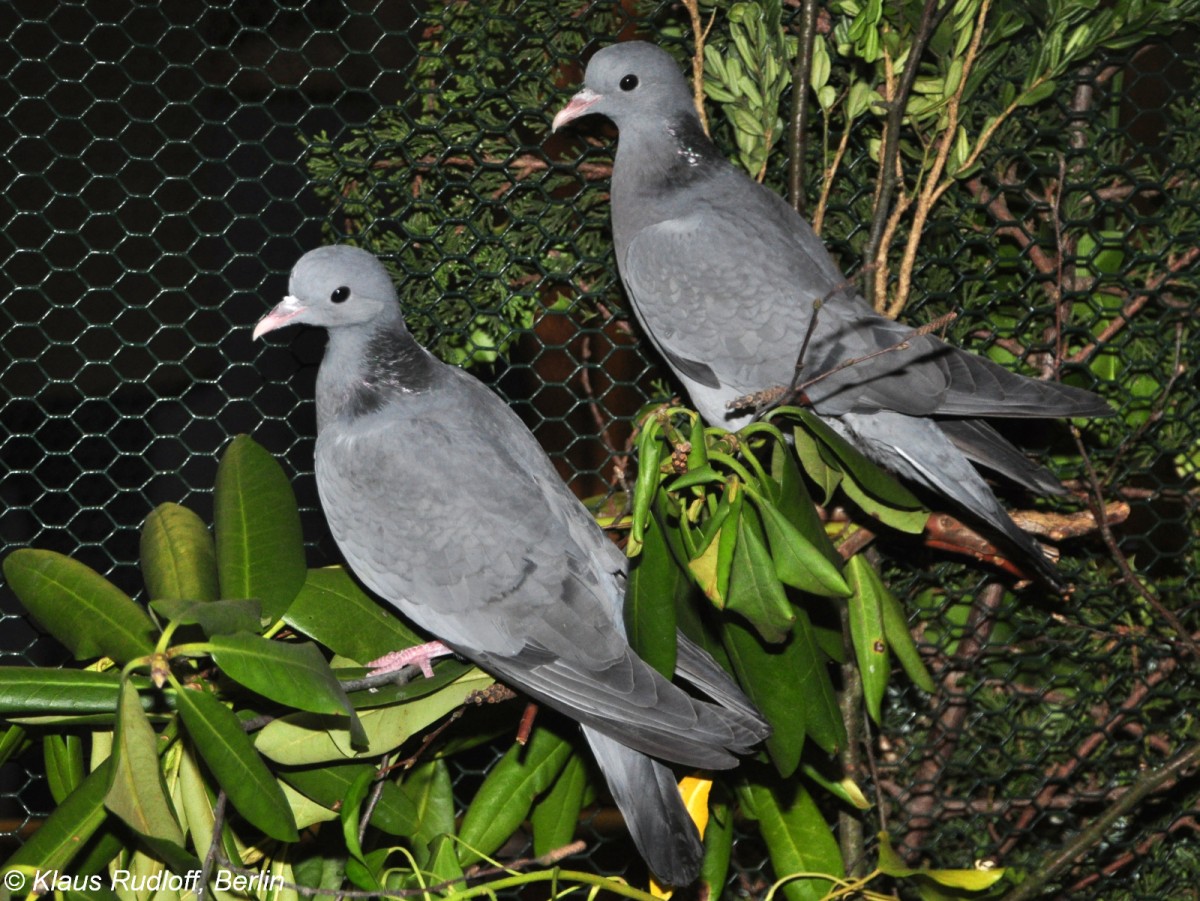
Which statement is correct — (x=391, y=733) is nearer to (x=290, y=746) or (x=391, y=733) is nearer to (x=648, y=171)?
(x=290, y=746)

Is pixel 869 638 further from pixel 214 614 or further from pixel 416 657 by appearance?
pixel 214 614

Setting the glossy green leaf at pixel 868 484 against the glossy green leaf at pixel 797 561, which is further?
the glossy green leaf at pixel 868 484

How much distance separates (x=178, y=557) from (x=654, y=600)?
0.44 m

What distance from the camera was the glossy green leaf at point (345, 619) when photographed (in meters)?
1.08

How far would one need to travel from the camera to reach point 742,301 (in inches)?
52.6

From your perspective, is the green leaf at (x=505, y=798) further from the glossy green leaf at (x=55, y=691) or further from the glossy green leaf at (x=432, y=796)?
the glossy green leaf at (x=55, y=691)

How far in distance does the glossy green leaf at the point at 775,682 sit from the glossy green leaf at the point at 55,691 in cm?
54

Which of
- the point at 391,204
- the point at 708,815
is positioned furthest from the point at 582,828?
the point at 391,204

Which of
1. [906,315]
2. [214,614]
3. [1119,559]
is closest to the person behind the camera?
[214,614]

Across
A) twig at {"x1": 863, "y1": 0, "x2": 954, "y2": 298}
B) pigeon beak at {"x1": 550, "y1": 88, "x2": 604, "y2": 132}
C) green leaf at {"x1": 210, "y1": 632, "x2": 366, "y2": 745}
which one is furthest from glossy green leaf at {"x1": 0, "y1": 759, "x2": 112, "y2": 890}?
twig at {"x1": 863, "y1": 0, "x2": 954, "y2": 298}

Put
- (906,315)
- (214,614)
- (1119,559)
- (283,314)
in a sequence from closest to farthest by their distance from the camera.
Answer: (214,614)
(283,314)
(1119,559)
(906,315)

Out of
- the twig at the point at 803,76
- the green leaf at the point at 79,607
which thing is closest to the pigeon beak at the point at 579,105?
the twig at the point at 803,76

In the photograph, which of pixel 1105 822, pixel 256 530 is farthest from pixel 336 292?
pixel 1105 822

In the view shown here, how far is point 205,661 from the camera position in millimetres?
1049
